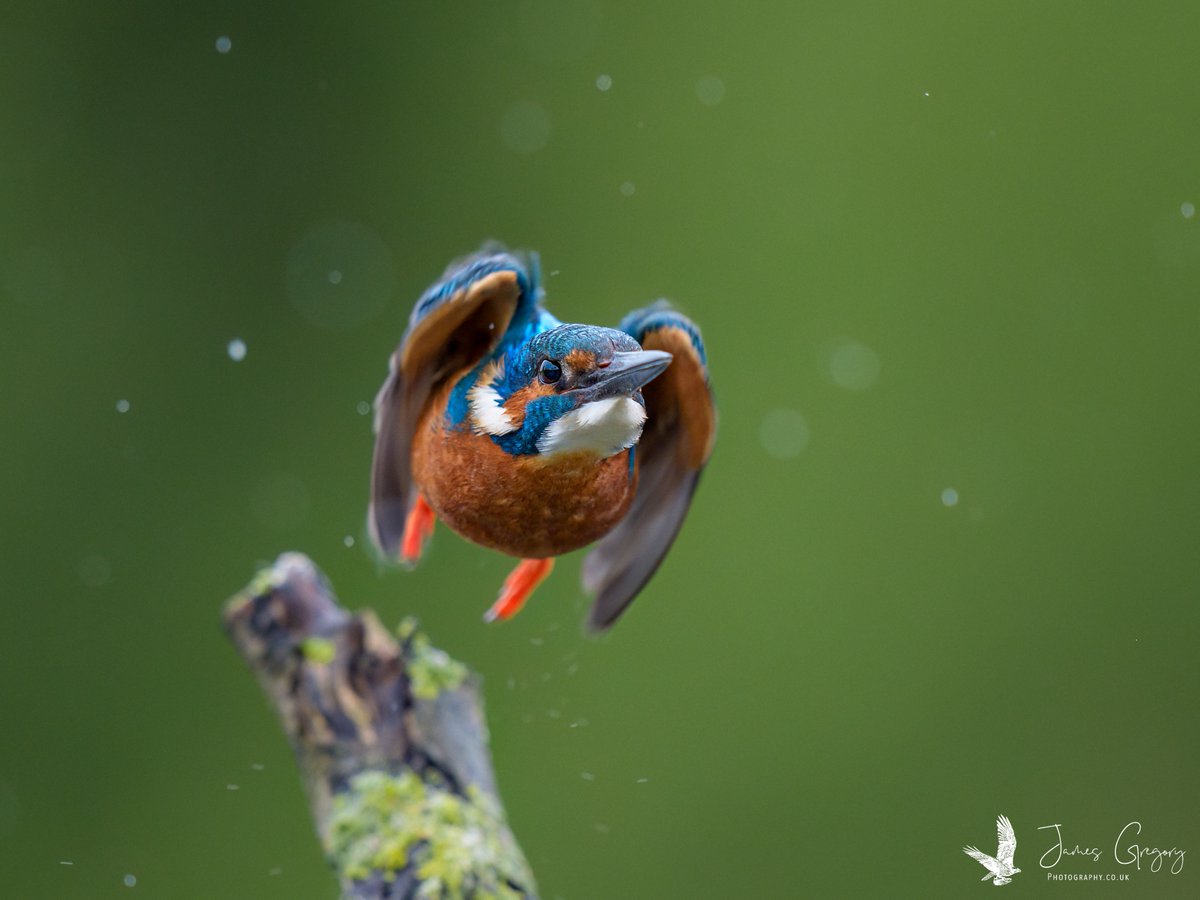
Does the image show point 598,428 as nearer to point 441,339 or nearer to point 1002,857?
point 441,339

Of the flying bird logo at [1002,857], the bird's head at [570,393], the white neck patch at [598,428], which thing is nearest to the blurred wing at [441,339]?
the bird's head at [570,393]

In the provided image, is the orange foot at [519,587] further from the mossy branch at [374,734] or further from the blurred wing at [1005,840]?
the blurred wing at [1005,840]

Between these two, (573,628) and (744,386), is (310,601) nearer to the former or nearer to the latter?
(573,628)

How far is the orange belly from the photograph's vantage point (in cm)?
129

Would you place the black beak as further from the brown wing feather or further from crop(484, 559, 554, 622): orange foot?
crop(484, 559, 554, 622): orange foot

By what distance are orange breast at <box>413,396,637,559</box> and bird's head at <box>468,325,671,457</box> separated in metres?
0.02

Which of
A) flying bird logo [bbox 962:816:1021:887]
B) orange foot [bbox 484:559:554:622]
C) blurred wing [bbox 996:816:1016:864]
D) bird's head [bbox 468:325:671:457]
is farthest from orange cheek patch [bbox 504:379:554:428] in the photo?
blurred wing [bbox 996:816:1016:864]

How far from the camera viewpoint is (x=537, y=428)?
126 centimetres

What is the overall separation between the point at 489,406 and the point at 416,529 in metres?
0.52

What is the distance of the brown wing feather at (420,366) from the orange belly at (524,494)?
11cm

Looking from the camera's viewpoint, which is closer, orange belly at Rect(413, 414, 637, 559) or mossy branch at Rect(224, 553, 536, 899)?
orange belly at Rect(413, 414, 637, 559)

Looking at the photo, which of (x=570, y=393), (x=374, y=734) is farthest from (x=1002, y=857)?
(x=570, y=393)

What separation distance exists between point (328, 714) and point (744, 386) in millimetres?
1851

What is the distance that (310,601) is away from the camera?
76.7 inches
